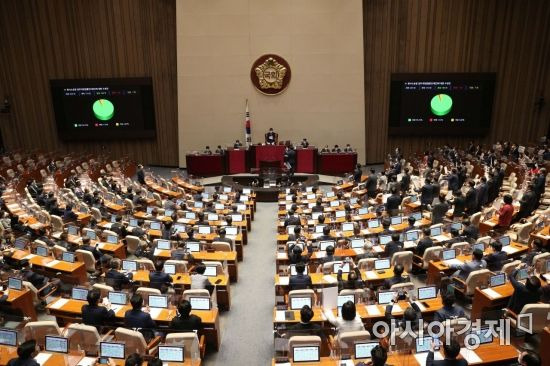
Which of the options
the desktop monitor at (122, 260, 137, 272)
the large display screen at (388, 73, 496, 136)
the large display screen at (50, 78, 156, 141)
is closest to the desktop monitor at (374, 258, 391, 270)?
the desktop monitor at (122, 260, 137, 272)

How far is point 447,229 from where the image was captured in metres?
10.8

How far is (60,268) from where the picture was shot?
9.24 m

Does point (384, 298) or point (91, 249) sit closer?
point (384, 298)

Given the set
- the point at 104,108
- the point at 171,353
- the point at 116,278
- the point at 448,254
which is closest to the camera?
the point at 171,353

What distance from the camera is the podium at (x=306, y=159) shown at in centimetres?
2134

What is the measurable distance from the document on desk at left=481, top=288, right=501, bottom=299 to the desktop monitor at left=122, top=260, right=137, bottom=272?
6748 millimetres

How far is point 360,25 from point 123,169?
13937 mm

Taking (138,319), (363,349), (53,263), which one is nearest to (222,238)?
→ (53,263)

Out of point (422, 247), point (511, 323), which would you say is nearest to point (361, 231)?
point (422, 247)

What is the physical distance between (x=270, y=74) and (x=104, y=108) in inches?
356

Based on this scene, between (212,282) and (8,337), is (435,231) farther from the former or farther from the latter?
(8,337)

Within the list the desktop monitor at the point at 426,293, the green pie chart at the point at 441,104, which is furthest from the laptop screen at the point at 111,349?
the green pie chart at the point at 441,104

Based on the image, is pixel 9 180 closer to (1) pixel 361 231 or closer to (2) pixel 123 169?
(2) pixel 123 169

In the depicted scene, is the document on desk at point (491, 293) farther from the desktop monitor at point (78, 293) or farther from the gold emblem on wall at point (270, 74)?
the gold emblem on wall at point (270, 74)
